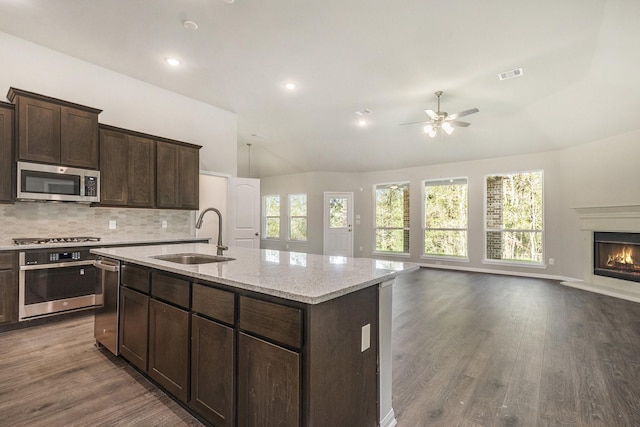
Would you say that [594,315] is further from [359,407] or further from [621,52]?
[359,407]

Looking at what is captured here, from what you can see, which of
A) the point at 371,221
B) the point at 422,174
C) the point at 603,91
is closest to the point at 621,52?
the point at 603,91

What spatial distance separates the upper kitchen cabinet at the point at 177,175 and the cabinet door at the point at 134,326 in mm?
2399

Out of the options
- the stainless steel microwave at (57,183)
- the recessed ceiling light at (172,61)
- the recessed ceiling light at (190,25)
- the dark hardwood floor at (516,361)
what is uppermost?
the recessed ceiling light at (172,61)

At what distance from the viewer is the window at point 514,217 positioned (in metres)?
6.33

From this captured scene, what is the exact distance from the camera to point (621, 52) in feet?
11.6

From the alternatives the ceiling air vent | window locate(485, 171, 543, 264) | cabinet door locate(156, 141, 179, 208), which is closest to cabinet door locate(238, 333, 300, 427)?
cabinet door locate(156, 141, 179, 208)

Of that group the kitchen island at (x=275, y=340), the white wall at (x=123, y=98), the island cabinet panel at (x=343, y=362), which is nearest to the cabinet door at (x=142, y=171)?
the white wall at (x=123, y=98)

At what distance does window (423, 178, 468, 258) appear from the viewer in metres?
7.23

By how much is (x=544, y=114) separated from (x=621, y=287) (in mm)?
3064

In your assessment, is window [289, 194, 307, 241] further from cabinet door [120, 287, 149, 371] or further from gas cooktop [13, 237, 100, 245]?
cabinet door [120, 287, 149, 371]

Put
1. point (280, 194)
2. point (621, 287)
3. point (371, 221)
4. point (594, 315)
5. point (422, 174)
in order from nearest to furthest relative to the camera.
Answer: point (594, 315)
point (621, 287)
point (422, 174)
point (371, 221)
point (280, 194)

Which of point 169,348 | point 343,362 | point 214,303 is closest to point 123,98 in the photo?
point 169,348

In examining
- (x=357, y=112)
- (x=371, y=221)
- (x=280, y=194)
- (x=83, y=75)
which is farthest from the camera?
(x=280, y=194)

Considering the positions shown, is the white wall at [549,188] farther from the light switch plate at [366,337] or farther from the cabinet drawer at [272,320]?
the cabinet drawer at [272,320]
